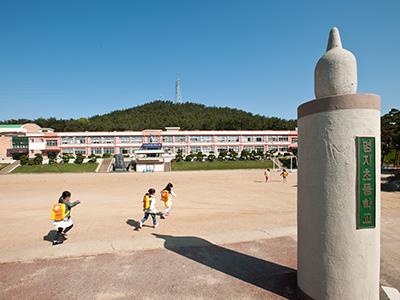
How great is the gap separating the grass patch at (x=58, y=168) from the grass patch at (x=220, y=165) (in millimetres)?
15360

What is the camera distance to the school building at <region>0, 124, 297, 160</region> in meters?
55.4

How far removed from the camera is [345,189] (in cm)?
374

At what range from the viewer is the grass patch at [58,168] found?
130 ft

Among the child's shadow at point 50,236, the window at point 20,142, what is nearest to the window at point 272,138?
the child's shadow at point 50,236

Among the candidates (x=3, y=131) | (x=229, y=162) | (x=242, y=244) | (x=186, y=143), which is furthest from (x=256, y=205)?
(x=3, y=131)

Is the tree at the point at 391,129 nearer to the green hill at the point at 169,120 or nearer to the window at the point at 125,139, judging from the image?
the green hill at the point at 169,120

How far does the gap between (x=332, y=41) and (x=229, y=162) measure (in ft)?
145

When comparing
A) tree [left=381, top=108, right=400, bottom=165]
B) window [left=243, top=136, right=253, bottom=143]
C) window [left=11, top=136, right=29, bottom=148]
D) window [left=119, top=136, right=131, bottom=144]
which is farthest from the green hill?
tree [left=381, top=108, right=400, bottom=165]

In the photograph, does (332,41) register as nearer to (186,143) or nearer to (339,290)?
(339,290)

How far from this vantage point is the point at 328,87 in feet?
13.2

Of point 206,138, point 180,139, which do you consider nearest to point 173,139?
point 180,139

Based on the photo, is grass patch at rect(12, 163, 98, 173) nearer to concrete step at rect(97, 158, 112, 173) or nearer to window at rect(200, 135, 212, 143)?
concrete step at rect(97, 158, 112, 173)

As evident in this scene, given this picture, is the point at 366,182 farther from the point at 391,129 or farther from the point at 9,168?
the point at 9,168

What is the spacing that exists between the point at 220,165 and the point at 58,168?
1127 inches
